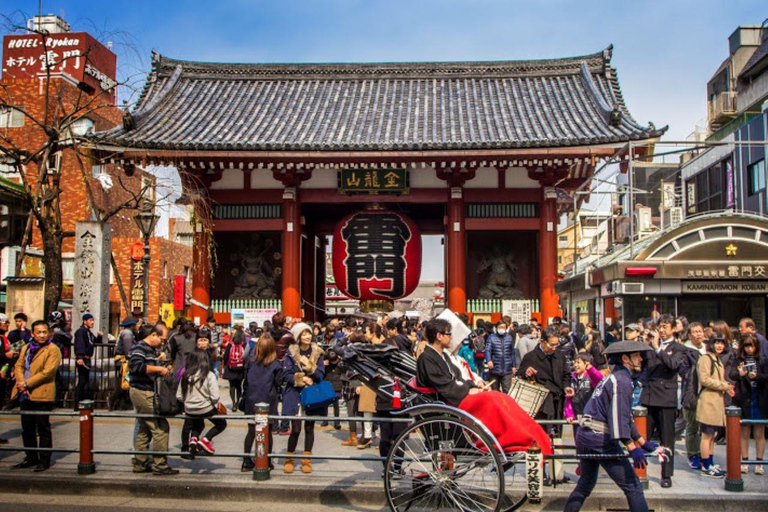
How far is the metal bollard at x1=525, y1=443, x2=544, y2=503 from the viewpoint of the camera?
19.1ft

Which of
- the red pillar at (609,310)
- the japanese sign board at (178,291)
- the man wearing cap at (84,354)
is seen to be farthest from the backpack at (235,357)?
the japanese sign board at (178,291)

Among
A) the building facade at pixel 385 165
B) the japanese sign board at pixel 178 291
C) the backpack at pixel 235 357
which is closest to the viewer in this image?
the backpack at pixel 235 357

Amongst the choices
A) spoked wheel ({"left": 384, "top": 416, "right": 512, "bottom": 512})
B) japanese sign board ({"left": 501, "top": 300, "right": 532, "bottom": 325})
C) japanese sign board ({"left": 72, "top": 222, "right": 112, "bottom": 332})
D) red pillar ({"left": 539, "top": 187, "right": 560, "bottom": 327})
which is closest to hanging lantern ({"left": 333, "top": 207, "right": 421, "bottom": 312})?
japanese sign board ({"left": 501, "top": 300, "right": 532, "bottom": 325})

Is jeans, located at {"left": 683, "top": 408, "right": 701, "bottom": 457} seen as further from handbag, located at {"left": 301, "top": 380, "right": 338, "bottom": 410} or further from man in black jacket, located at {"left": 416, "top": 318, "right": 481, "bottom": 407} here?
handbag, located at {"left": 301, "top": 380, "right": 338, "bottom": 410}

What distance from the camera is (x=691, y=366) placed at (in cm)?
897

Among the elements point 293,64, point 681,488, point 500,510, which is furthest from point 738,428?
point 293,64

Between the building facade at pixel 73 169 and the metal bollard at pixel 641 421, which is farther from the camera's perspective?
the building facade at pixel 73 169

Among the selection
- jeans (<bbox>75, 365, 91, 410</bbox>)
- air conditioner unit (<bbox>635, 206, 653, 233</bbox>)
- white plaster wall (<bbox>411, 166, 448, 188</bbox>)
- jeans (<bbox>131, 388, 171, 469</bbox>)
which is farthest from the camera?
air conditioner unit (<bbox>635, 206, 653, 233</bbox>)

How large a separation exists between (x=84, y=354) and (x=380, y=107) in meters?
12.2

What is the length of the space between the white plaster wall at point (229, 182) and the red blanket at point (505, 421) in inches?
579

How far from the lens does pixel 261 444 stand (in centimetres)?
798

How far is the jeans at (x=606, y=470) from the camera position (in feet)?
18.9

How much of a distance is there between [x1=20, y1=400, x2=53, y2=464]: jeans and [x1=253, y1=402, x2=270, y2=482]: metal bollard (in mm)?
2761

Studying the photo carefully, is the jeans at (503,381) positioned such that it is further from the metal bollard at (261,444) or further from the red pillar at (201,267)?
the red pillar at (201,267)
